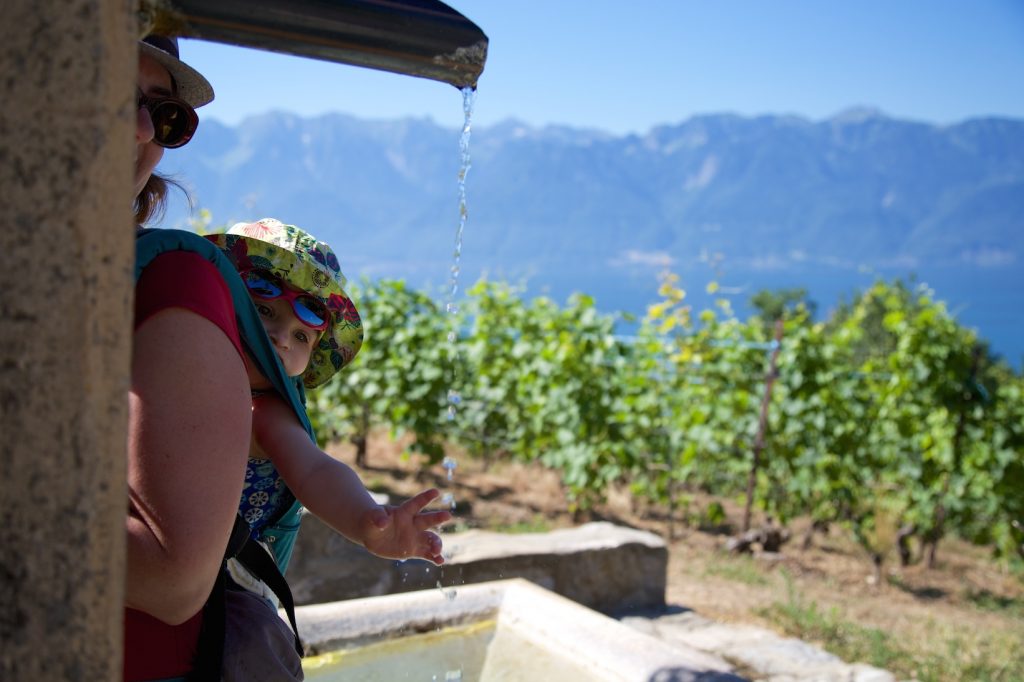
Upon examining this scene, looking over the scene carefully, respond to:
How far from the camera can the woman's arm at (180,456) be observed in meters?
0.96

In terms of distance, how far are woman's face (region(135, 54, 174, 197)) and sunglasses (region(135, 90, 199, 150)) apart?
1 cm

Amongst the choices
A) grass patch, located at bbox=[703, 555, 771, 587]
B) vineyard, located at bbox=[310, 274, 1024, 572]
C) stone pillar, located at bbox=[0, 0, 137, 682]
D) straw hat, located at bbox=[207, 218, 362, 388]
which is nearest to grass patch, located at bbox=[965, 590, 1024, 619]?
vineyard, located at bbox=[310, 274, 1024, 572]

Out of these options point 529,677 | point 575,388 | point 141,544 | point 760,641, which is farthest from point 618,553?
point 141,544

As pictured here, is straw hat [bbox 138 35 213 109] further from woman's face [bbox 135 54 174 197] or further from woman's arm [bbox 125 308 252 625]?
woman's arm [bbox 125 308 252 625]

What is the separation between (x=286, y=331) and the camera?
165 cm

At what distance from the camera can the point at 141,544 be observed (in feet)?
3.18

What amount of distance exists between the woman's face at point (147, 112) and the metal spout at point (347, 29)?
0.24 m

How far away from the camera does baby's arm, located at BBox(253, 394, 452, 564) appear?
4.52 feet

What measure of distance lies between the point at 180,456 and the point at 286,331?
0.70 metres

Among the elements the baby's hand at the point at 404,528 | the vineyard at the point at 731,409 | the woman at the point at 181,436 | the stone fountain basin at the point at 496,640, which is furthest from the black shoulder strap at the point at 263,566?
the vineyard at the point at 731,409

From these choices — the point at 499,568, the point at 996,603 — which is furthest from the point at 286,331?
the point at 996,603

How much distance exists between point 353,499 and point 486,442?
712 centimetres

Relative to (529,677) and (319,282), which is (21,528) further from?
(529,677)

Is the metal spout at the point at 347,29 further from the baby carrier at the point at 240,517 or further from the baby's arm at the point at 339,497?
the baby's arm at the point at 339,497
